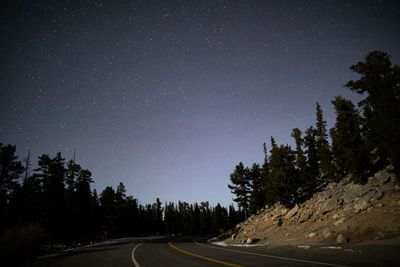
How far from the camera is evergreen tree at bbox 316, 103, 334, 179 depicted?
33.1 meters

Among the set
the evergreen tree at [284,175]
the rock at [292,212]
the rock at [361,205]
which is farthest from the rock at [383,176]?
the rock at [292,212]

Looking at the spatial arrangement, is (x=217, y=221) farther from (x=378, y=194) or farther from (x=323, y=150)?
(x=378, y=194)

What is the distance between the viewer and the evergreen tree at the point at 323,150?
1302 inches

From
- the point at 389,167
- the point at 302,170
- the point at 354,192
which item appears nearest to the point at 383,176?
the point at 389,167

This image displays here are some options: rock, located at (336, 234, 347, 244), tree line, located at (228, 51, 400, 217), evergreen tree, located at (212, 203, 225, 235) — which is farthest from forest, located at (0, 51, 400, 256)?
evergreen tree, located at (212, 203, 225, 235)

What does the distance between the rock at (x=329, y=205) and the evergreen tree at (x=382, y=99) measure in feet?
23.6

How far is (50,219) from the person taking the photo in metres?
26.8

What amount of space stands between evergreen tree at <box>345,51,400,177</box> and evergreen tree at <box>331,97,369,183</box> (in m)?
2.92

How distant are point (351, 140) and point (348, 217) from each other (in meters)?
10.00

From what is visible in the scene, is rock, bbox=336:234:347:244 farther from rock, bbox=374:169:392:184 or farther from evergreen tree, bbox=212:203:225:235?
evergreen tree, bbox=212:203:225:235

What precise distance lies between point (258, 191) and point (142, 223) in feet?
189

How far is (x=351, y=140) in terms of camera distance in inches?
949

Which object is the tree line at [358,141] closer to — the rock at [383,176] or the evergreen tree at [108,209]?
the rock at [383,176]

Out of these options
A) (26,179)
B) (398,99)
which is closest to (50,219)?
(26,179)
